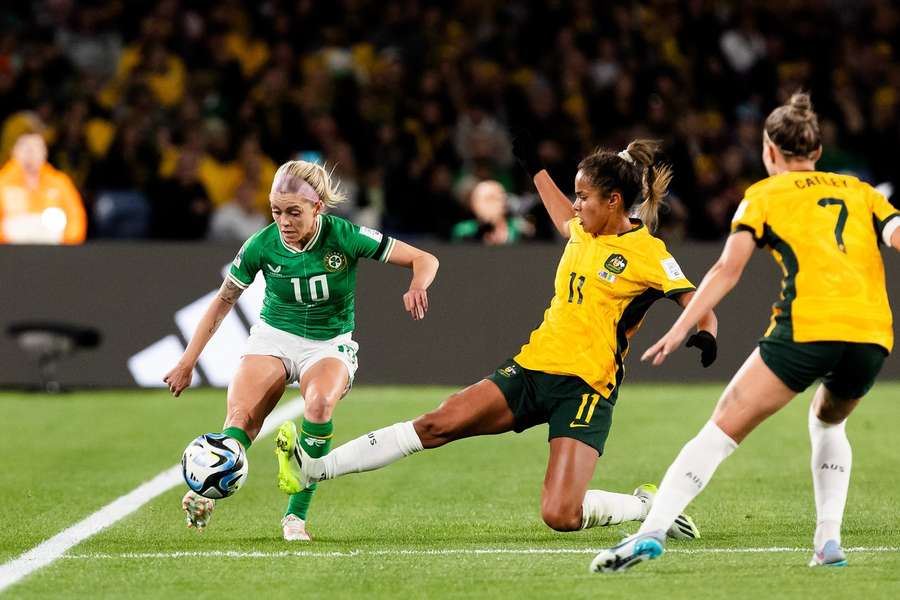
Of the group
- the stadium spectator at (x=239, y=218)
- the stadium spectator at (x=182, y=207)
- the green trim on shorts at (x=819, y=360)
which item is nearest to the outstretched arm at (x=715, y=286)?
Answer: the green trim on shorts at (x=819, y=360)

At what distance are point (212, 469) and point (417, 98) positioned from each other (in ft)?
34.2

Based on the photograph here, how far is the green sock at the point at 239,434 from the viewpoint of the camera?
648 cm

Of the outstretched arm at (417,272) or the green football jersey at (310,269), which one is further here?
the green football jersey at (310,269)

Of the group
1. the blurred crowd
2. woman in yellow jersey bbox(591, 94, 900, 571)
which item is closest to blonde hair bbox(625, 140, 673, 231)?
woman in yellow jersey bbox(591, 94, 900, 571)

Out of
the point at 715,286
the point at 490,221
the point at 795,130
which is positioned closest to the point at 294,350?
the point at 715,286

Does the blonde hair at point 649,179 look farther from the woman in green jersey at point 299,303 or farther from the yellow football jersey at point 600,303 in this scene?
the woman in green jersey at point 299,303

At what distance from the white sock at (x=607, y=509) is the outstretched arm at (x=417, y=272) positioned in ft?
3.56

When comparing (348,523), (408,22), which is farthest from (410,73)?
(348,523)

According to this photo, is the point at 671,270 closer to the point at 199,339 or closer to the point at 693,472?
the point at 693,472

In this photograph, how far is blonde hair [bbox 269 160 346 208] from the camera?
667 cm

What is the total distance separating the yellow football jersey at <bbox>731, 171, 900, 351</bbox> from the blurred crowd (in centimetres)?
796

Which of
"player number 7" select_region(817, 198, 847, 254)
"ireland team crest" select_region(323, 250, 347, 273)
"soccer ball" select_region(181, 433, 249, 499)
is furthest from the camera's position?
"ireland team crest" select_region(323, 250, 347, 273)

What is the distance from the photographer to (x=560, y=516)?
20.4ft

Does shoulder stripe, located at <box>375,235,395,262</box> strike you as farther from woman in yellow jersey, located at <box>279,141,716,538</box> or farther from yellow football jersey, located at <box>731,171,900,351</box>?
yellow football jersey, located at <box>731,171,900,351</box>
